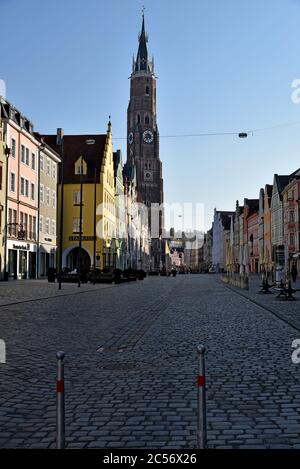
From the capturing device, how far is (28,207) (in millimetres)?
52188

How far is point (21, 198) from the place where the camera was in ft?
164

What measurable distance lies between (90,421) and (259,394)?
7.39 feet

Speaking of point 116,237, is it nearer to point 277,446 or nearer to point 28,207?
point 28,207

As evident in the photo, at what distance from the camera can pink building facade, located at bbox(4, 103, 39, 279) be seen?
153 ft

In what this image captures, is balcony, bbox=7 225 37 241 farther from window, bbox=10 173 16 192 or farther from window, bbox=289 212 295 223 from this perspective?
window, bbox=289 212 295 223

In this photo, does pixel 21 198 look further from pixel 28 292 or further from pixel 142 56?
pixel 142 56

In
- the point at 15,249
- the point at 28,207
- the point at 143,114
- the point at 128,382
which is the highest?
the point at 143,114

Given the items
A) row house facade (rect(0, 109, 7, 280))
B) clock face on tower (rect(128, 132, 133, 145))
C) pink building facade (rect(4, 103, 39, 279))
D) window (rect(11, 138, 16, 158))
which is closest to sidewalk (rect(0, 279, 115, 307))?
row house facade (rect(0, 109, 7, 280))

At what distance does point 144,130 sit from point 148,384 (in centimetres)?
14486

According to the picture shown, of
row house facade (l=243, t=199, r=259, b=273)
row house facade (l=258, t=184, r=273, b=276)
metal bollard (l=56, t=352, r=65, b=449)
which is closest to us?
metal bollard (l=56, t=352, r=65, b=449)

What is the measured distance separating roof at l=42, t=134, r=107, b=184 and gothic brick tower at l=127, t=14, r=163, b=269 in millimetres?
72688

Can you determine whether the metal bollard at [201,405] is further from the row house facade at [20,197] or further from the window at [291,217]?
the window at [291,217]

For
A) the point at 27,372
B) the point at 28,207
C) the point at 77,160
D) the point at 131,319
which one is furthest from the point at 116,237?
the point at 27,372
